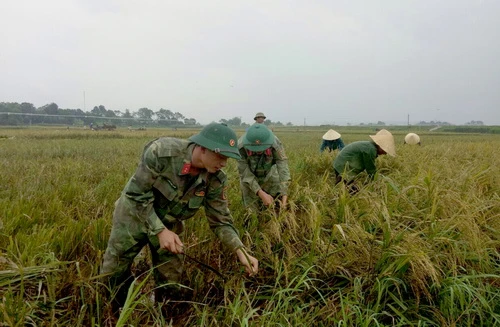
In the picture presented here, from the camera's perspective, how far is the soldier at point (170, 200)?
189cm

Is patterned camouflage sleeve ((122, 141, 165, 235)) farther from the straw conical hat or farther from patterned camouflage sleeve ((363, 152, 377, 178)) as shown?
the straw conical hat

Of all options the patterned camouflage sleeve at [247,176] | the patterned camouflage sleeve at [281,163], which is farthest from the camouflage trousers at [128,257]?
the patterned camouflage sleeve at [281,163]

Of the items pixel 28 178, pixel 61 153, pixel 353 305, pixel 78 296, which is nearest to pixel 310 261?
pixel 353 305

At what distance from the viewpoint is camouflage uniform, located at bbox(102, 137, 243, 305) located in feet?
6.41

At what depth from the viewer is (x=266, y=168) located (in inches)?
149

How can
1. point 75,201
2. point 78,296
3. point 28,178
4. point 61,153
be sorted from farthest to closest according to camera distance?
point 61,153 → point 28,178 → point 75,201 → point 78,296

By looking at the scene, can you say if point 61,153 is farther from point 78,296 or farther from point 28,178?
point 78,296

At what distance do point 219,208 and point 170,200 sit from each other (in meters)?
0.37

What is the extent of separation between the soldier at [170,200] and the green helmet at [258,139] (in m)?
1.10

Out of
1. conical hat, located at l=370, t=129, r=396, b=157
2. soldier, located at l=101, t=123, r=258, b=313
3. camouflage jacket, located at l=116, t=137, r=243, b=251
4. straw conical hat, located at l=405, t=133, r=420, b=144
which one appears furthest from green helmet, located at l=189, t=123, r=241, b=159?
straw conical hat, located at l=405, t=133, r=420, b=144

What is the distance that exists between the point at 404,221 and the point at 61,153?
948cm

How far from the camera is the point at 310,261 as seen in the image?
82.1 inches

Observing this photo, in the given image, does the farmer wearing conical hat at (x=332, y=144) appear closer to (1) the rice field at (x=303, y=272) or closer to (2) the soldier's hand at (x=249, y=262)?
(1) the rice field at (x=303, y=272)

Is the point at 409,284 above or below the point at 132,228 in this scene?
below
